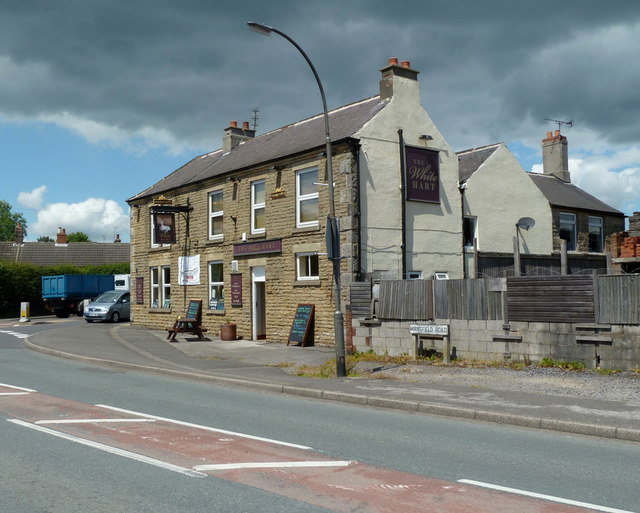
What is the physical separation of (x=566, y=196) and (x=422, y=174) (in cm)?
1264

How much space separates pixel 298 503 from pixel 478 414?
16.3 feet

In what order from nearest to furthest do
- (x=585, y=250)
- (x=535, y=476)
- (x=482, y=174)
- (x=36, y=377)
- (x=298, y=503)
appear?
(x=298, y=503) < (x=535, y=476) < (x=36, y=377) < (x=482, y=174) < (x=585, y=250)

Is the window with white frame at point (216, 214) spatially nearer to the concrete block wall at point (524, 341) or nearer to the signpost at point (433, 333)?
the concrete block wall at point (524, 341)

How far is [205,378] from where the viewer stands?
1404 cm

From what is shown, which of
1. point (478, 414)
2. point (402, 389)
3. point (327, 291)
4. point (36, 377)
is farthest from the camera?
point (327, 291)

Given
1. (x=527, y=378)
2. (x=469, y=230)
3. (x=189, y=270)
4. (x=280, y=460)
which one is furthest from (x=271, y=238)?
(x=280, y=460)

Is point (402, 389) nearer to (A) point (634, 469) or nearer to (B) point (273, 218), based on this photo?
(A) point (634, 469)

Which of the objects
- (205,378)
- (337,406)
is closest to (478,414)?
(337,406)

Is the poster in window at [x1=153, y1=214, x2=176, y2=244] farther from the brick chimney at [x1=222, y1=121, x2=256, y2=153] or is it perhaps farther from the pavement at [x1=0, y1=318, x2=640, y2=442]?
the pavement at [x1=0, y1=318, x2=640, y2=442]

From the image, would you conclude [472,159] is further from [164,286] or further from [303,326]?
[164,286]

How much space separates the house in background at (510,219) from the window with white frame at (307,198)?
526 centimetres

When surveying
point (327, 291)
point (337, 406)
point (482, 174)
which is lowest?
point (337, 406)

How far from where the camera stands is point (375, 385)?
496 inches

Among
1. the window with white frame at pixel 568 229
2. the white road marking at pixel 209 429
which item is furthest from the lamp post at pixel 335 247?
the window with white frame at pixel 568 229
